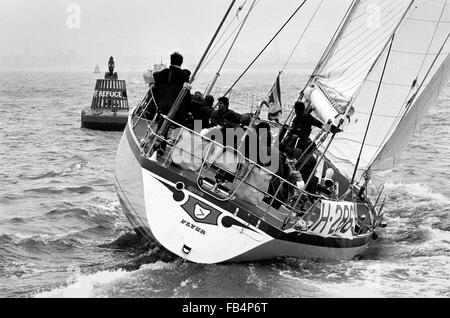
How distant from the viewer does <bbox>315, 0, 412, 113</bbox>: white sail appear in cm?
1602

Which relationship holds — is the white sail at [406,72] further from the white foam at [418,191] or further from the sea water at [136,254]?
the white foam at [418,191]

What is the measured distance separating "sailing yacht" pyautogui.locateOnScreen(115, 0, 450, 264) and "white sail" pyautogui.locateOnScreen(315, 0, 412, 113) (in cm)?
3

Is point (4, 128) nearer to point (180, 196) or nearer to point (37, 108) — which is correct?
point (37, 108)

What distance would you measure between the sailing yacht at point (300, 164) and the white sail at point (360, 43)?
0.03 metres

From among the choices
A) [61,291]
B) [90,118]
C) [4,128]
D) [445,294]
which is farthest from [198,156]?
[4,128]

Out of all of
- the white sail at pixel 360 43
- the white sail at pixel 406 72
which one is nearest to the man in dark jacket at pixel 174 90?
the white sail at pixel 360 43

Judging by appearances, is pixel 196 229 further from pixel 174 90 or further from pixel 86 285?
pixel 174 90

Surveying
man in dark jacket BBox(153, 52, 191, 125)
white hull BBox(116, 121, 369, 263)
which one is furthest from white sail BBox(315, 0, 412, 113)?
white hull BBox(116, 121, 369, 263)

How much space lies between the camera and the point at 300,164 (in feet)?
43.1

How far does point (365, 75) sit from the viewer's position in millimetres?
15719

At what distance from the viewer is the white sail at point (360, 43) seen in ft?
52.5

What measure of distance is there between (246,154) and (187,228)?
171 centimetres

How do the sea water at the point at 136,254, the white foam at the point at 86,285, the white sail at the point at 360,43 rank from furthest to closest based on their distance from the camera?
the white sail at the point at 360,43 → the sea water at the point at 136,254 → the white foam at the point at 86,285

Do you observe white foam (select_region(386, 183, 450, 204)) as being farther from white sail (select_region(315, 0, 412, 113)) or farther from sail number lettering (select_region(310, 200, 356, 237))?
sail number lettering (select_region(310, 200, 356, 237))
